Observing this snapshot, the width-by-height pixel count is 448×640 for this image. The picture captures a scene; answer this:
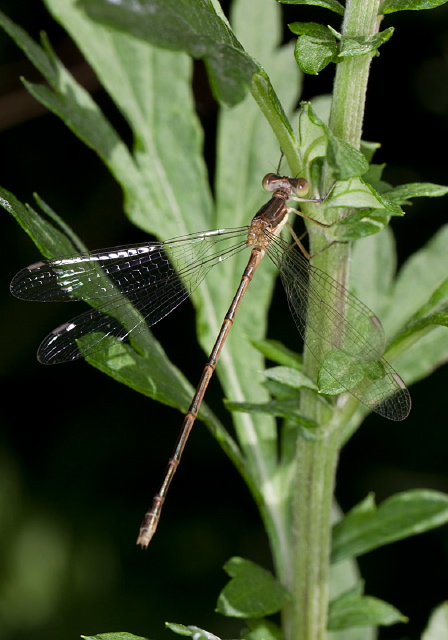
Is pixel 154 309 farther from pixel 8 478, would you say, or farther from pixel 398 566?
pixel 398 566

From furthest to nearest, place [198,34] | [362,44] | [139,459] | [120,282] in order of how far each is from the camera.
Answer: [139,459] < [120,282] < [362,44] < [198,34]

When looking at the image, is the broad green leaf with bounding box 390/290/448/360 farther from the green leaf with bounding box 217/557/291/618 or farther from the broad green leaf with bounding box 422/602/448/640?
the broad green leaf with bounding box 422/602/448/640

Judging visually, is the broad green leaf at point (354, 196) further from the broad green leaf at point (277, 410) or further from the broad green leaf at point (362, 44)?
the broad green leaf at point (277, 410)

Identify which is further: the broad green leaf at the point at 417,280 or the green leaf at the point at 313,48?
the broad green leaf at the point at 417,280

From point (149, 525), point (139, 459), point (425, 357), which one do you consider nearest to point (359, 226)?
point (425, 357)

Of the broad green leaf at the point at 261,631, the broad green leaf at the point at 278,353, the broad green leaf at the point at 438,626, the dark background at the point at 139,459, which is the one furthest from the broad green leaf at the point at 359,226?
the dark background at the point at 139,459

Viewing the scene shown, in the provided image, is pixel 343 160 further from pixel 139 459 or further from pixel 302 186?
pixel 139 459

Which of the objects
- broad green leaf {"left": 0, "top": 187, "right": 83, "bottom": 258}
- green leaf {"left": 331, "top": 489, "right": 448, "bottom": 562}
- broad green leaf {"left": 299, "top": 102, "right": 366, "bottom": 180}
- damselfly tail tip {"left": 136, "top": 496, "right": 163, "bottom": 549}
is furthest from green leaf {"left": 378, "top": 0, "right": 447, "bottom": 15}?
damselfly tail tip {"left": 136, "top": 496, "right": 163, "bottom": 549}
